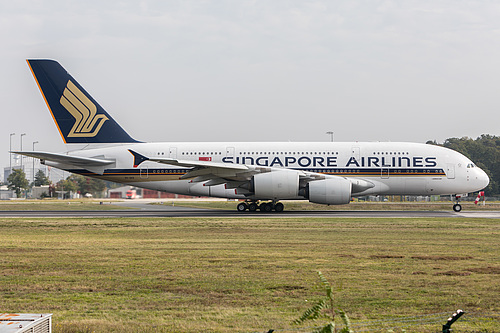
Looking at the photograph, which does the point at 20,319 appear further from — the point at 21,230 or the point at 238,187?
the point at 238,187

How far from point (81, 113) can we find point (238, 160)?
35.2 ft

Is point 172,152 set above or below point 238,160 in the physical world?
above

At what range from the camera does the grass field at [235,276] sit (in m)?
8.16

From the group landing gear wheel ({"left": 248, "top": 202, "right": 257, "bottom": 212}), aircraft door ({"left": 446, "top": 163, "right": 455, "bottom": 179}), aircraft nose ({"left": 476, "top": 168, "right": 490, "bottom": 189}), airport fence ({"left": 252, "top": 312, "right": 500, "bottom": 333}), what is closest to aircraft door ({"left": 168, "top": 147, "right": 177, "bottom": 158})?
landing gear wheel ({"left": 248, "top": 202, "right": 257, "bottom": 212})

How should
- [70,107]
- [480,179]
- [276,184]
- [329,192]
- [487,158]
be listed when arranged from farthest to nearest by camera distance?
1. [487,158]
2. [70,107]
3. [480,179]
4. [276,184]
5. [329,192]

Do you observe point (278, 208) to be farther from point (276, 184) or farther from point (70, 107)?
point (70, 107)

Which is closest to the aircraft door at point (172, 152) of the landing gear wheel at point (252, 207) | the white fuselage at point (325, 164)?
the white fuselage at point (325, 164)

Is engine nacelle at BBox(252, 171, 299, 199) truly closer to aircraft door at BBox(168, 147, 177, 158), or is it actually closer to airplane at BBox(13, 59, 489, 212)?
airplane at BBox(13, 59, 489, 212)

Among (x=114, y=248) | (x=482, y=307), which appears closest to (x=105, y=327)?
(x=482, y=307)

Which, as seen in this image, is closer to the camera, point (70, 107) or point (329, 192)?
point (329, 192)

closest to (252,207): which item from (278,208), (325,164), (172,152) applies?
(278,208)

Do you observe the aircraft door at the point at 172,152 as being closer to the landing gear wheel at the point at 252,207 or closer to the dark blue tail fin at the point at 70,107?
the dark blue tail fin at the point at 70,107

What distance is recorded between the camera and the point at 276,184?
101ft

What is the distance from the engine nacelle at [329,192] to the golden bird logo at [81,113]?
14.6 meters
